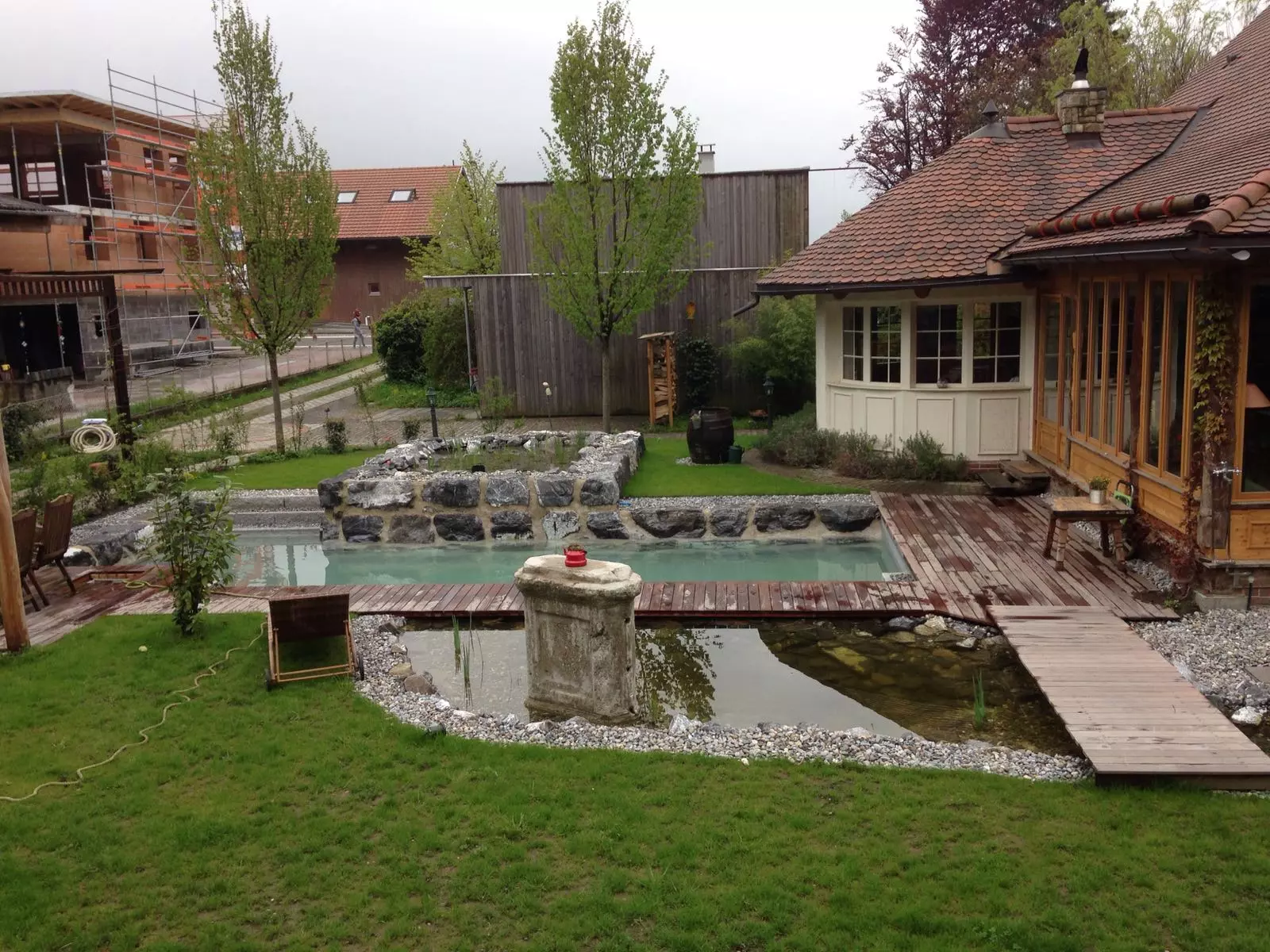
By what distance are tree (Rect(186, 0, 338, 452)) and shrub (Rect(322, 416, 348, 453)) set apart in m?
0.73

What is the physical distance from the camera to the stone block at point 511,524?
12.1 metres

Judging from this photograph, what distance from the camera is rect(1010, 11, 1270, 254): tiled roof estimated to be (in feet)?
24.1

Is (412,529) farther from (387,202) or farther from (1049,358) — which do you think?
(387,202)

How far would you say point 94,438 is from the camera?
50.5 ft

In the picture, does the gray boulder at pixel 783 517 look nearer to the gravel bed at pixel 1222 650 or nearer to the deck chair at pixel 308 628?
the gravel bed at pixel 1222 650

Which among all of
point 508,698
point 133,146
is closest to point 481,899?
point 508,698

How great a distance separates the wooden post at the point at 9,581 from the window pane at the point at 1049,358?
34.2 feet

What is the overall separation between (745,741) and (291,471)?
33.9ft

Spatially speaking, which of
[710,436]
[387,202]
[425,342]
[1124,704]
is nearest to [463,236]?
[425,342]

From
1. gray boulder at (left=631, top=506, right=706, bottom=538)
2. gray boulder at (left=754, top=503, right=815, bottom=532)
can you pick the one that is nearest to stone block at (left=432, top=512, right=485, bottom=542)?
gray boulder at (left=631, top=506, right=706, bottom=538)

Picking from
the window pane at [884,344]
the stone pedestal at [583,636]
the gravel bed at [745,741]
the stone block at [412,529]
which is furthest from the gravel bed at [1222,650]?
the stone block at [412,529]

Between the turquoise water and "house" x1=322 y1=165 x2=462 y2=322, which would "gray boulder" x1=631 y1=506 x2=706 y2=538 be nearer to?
the turquoise water

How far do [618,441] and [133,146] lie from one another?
21.4 metres

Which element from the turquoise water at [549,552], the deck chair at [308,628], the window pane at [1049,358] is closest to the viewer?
the deck chair at [308,628]
